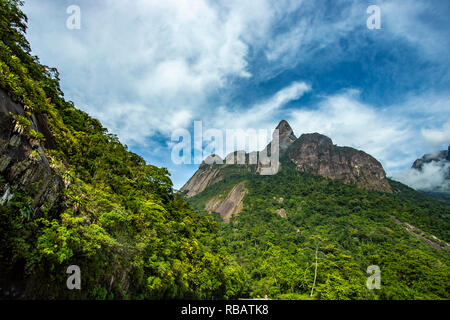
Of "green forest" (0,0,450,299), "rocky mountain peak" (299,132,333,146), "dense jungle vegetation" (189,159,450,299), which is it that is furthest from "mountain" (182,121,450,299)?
"rocky mountain peak" (299,132,333,146)

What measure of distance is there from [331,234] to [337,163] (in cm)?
7454

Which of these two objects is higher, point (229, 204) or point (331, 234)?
point (229, 204)

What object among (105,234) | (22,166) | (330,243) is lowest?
(330,243)

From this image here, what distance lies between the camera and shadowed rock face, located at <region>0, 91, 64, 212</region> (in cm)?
531

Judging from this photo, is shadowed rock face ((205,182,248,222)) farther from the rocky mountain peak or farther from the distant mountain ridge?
the rocky mountain peak

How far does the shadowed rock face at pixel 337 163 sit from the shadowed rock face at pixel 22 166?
119 metres

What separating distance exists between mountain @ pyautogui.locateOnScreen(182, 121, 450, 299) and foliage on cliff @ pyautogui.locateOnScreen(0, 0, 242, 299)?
1075 centimetres

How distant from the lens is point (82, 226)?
21.9 ft

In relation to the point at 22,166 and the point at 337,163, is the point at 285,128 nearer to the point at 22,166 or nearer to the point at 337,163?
the point at 337,163

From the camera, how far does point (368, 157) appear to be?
377 feet

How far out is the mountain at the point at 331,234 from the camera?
23.8 meters

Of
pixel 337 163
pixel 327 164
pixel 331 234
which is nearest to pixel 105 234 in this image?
pixel 331 234

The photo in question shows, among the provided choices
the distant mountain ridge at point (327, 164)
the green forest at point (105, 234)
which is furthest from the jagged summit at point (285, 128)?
the green forest at point (105, 234)

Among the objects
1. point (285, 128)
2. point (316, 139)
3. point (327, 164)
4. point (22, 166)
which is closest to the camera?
point (22, 166)
